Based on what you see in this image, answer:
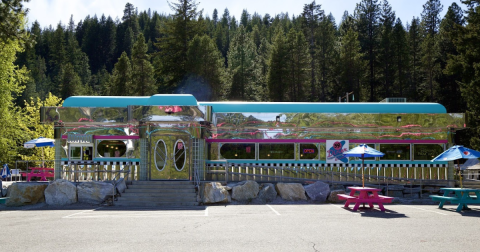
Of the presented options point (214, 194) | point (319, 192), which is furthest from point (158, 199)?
point (319, 192)

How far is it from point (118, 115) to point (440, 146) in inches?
569

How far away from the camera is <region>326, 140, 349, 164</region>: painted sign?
21.2 metres

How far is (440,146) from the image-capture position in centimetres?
2150

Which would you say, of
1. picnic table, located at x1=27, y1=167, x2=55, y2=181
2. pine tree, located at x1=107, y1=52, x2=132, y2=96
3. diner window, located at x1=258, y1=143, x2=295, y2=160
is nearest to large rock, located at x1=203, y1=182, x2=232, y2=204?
diner window, located at x1=258, y1=143, x2=295, y2=160

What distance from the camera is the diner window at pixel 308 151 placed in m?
21.2

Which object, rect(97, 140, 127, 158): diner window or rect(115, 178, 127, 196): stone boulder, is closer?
rect(115, 178, 127, 196): stone boulder

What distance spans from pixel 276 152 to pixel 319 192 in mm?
3158

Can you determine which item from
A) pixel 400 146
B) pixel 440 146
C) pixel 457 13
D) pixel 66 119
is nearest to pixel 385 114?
pixel 400 146

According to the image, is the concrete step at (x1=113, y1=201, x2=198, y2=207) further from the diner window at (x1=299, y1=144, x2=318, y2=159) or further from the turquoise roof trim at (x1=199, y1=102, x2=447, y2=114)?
the diner window at (x1=299, y1=144, x2=318, y2=159)

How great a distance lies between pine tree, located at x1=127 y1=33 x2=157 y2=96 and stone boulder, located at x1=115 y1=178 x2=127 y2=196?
3775 cm

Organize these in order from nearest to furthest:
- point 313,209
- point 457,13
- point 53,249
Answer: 1. point 53,249
2. point 313,209
3. point 457,13

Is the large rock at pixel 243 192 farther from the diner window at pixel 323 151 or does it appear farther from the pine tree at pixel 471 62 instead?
the pine tree at pixel 471 62

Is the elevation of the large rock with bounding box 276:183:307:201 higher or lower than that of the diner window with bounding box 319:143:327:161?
lower

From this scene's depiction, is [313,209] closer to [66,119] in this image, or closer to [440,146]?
[440,146]
